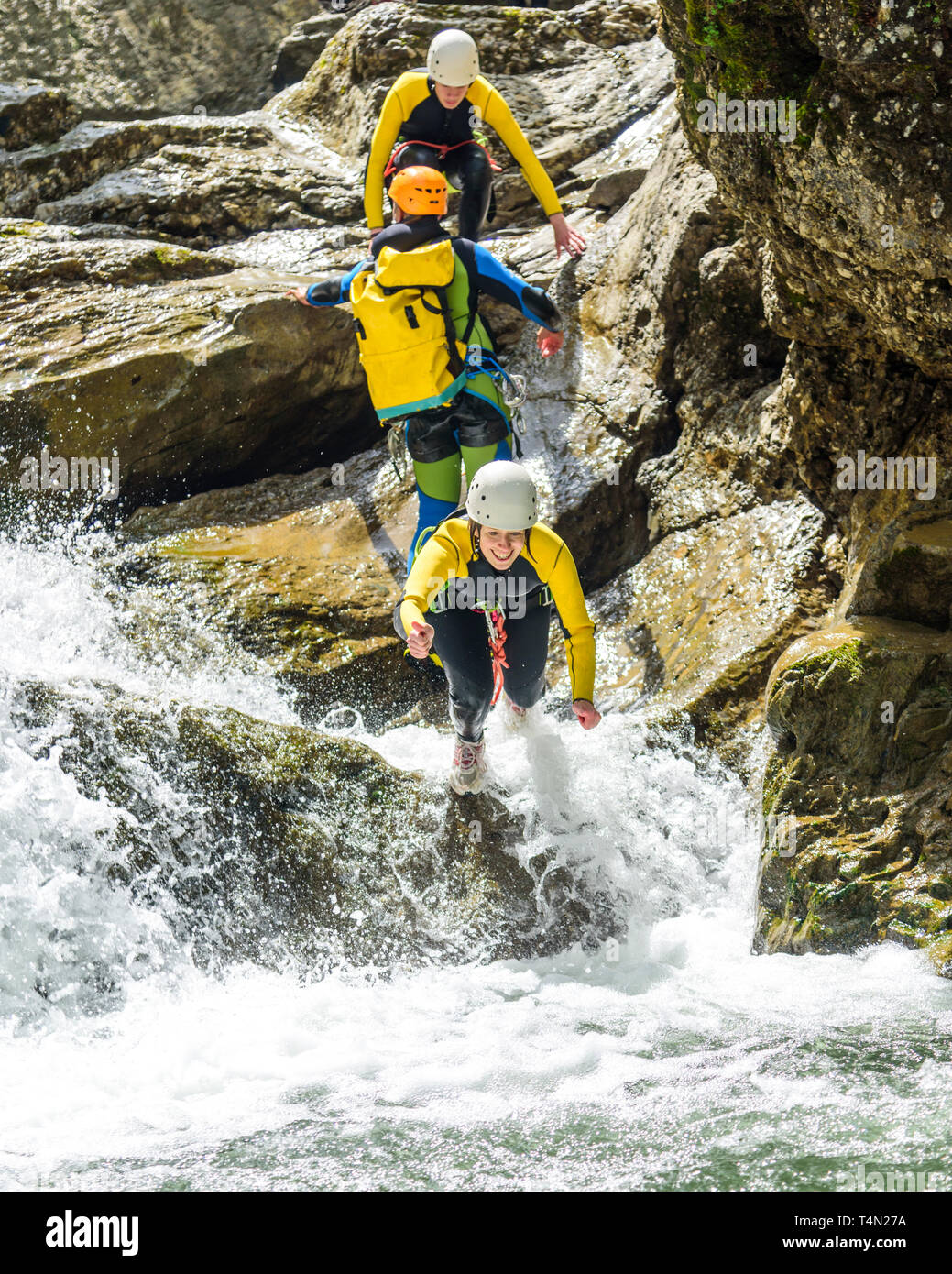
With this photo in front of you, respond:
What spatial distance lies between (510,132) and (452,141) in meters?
0.39

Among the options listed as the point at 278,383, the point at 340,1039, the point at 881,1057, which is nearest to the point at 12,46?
the point at 278,383

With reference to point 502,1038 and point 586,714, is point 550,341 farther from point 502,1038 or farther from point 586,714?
point 502,1038

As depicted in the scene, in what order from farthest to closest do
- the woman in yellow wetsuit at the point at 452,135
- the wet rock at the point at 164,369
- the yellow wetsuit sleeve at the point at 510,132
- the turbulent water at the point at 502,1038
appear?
the wet rock at the point at 164,369 → the yellow wetsuit sleeve at the point at 510,132 → the woman in yellow wetsuit at the point at 452,135 → the turbulent water at the point at 502,1038

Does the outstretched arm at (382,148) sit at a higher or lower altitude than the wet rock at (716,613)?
higher

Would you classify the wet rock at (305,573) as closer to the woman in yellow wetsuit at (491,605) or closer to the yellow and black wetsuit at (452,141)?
the woman in yellow wetsuit at (491,605)

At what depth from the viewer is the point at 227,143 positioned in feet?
33.9

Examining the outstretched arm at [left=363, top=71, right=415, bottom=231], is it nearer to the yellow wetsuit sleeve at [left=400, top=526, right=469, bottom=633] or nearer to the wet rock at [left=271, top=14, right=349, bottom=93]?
the yellow wetsuit sleeve at [left=400, top=526, right=469, bottom=633]

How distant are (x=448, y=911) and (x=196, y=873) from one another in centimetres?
113

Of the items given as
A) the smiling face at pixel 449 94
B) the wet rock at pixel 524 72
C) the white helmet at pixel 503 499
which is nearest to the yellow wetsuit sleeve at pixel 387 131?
the smiling face at pixel 449 94

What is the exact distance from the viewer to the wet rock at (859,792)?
4723 millimetres

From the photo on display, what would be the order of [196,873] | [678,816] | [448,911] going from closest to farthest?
[196,873] < [448,911] < [678,816]

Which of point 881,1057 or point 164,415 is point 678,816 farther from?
point 164,415

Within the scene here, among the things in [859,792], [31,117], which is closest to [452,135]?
[31,117]

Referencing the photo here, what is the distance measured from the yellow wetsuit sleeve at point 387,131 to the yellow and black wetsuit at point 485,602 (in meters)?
3.06
